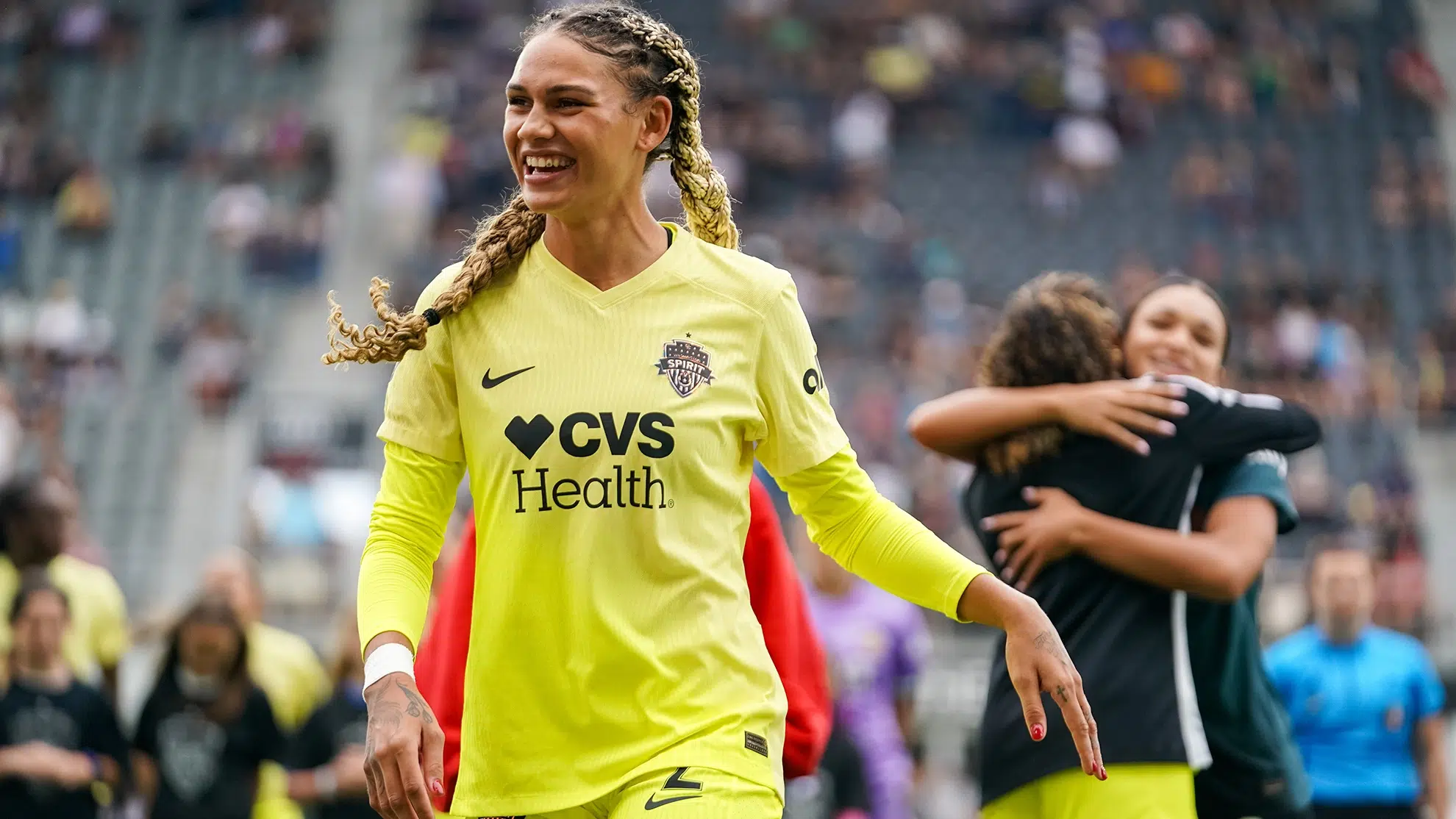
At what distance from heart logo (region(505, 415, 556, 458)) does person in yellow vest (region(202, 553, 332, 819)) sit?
4.52 m

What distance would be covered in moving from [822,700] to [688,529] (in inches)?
56.3

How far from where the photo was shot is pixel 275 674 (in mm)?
7711

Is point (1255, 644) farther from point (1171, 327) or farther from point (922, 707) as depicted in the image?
point (922, 707)

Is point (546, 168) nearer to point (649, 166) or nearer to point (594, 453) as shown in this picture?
point (649, 166)

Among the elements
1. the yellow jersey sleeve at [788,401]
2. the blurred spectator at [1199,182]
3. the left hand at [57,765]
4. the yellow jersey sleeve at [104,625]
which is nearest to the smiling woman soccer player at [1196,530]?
the yellow jersey sleeve at [788,401]

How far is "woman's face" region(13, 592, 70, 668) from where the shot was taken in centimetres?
667

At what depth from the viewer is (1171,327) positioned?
4.37 meters

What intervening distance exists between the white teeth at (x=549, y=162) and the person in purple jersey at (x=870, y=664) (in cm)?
442

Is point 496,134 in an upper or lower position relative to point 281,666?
upper

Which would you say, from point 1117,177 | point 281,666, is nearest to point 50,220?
point 1117,177

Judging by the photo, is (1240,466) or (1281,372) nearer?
(1240,466)

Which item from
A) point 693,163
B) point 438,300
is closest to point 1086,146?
point 693,163

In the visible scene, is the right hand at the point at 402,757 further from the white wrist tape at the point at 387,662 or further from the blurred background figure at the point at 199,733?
the blurred background figure at the point at 199,733

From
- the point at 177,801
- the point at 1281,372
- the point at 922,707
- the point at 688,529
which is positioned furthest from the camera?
the point at 1281,372
